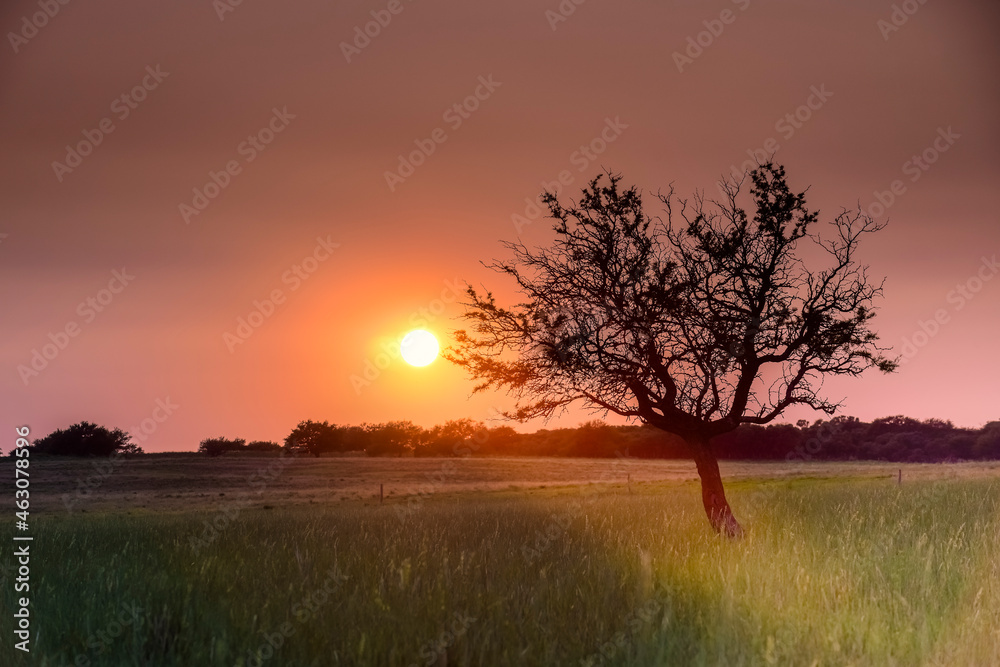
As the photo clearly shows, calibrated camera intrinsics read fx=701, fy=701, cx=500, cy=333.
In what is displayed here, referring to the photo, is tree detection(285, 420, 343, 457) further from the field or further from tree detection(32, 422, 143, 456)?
the field

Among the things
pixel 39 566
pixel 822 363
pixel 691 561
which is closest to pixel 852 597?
pixel 691 561

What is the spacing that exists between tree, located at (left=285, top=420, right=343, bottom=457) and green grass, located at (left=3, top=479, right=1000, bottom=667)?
85989mm

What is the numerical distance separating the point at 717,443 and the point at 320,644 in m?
97.3

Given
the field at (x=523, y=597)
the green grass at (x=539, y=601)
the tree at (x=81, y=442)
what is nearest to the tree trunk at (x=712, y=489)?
the field at (x=523, y=597)

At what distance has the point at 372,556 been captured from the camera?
1065 cm

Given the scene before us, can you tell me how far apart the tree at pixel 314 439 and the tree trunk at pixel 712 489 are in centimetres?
8675

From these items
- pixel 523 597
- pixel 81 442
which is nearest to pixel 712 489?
pixel 523 597

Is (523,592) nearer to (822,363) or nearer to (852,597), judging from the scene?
(852,597)

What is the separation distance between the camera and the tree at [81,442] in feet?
261

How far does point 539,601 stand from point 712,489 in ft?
26.4

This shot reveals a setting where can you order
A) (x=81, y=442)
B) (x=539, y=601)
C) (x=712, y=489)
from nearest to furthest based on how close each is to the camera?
(x=539, y=601) → (x=712, y=489) → (x=81, y=442)

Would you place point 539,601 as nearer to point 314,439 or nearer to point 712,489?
point 712,489

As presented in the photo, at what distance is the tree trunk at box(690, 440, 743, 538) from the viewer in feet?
46.3

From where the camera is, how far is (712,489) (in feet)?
47.4
